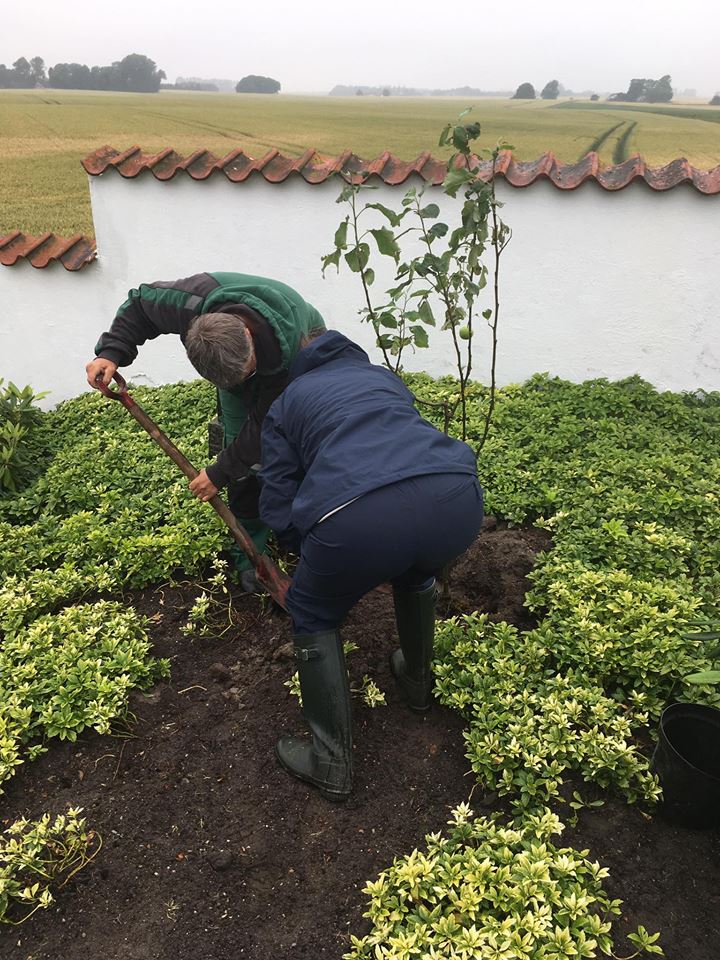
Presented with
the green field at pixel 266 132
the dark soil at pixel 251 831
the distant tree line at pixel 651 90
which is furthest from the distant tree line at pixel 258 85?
the dark soil at pixel 251 831

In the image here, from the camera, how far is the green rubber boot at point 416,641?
2.57m

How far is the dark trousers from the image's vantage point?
2.02 m

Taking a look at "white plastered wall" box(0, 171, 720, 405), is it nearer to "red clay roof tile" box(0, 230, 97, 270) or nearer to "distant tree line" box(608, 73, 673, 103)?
"red clay roof tile" box(0, 230, 97, 270)

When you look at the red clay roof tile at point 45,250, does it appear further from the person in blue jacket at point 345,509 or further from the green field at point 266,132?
the person in blue jacket at point 345,509

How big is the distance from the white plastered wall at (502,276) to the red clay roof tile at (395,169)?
0.29 feet

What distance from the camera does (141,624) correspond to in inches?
129

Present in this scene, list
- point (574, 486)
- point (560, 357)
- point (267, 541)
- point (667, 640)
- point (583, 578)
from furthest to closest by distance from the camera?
point (560, 357), point (574, 486), point (267, 541), point (583, 578), point (667, 640)

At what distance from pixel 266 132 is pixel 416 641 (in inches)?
430

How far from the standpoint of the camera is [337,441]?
6.97ft

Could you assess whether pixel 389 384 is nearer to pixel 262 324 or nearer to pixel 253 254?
pixel 262 324

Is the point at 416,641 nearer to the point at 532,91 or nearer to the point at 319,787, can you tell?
the point at 319,787

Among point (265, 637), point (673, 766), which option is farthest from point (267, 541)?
point (673, 766)

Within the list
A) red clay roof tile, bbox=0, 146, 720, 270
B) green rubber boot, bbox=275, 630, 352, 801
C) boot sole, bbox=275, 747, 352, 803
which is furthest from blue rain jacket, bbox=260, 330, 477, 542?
red clay roof tile, bbox=0, 146, 720, 270

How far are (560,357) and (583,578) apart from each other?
292 centimetres
